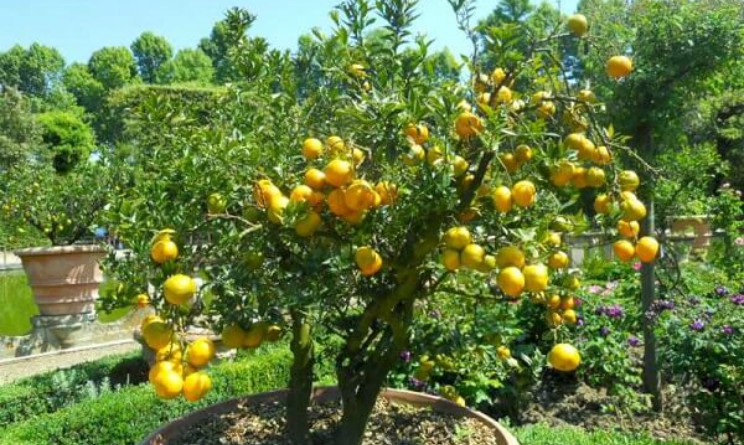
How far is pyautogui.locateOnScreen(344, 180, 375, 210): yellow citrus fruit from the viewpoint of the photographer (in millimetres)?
1320

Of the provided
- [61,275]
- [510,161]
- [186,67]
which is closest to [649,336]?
[510,161]

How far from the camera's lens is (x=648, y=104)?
12.7 feet

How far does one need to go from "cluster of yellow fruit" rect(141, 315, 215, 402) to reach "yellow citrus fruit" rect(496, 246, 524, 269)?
2.19 feet

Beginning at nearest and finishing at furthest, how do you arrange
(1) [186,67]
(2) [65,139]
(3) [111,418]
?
(3) [111,418] < (2) [65,139] < (1) [186,67]

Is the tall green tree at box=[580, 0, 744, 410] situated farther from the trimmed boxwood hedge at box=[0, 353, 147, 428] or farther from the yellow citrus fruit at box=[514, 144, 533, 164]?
the trimmed boxwood hedge at box=[0, 353, 147, 428]

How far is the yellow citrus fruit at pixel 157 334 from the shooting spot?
133cm

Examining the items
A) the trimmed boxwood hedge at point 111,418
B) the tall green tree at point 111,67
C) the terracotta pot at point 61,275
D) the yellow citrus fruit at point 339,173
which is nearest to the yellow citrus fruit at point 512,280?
the yellow citrus fruit at point 339,173

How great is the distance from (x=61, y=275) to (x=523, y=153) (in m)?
5.18

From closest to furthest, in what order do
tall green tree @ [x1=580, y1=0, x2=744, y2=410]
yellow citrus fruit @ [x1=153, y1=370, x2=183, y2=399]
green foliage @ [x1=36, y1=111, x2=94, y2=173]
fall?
1. yellow citrus fruit @ [x1=153, y1=370, x2=183, y2=399]
2. tall green tree @ [x1=580, y1=0, x2=744, y2=410]
3. green foliage @ [x1=36, y1=111, x2=94, y2=173]

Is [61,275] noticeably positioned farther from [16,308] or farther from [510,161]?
[510,161]

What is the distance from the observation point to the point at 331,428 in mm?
2299

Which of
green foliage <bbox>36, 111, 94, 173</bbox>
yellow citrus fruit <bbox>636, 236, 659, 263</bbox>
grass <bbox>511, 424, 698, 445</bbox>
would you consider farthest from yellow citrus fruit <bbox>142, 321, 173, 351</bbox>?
green foliage <bbox>36, 111, 94, 173</bbox>

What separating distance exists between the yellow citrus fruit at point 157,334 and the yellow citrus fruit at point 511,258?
735 millimetres

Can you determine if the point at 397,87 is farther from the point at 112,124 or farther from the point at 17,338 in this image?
the point at 112,124
